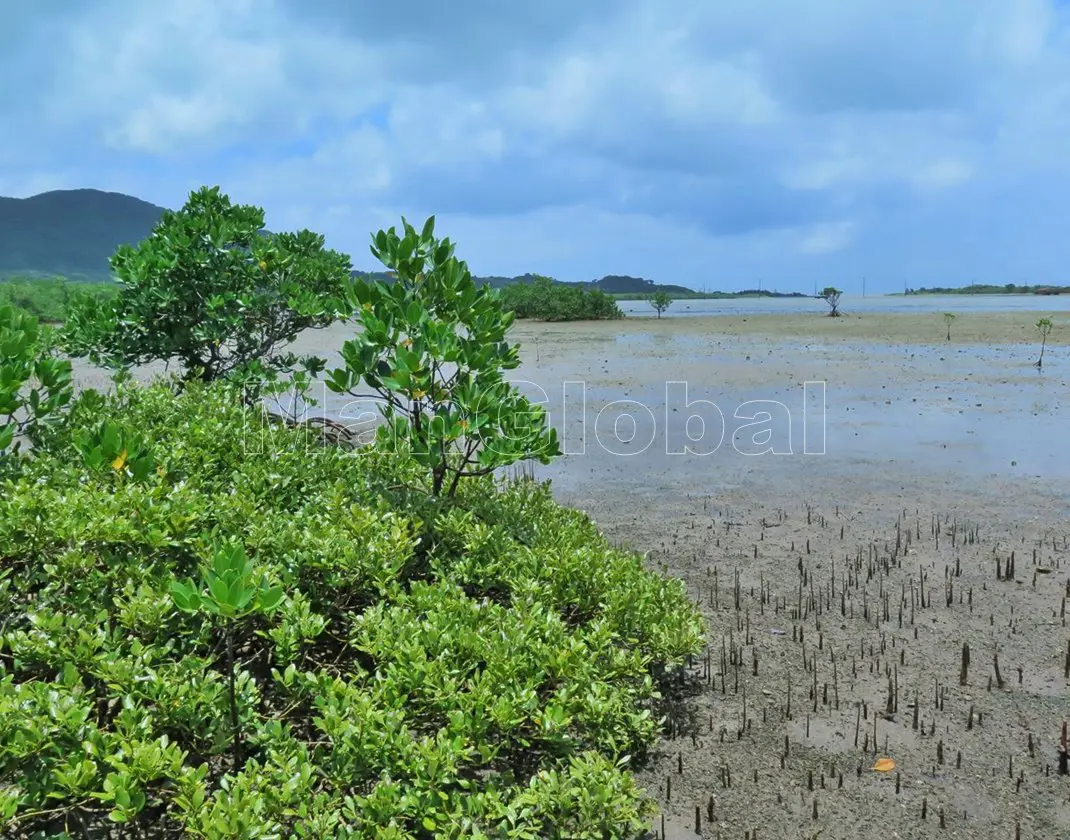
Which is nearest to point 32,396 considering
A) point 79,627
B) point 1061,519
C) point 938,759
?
point 79,627

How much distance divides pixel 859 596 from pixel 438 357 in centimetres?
385

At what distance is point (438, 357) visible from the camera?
361cm

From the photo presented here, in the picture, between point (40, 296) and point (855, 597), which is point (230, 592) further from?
point (40, 296)

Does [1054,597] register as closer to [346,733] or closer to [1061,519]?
[1061,519]

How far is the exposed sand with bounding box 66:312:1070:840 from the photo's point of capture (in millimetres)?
3326

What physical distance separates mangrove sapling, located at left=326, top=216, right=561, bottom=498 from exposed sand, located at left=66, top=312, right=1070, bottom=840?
1.65 m

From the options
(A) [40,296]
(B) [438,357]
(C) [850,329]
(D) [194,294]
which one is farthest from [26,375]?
(A) [40,296]

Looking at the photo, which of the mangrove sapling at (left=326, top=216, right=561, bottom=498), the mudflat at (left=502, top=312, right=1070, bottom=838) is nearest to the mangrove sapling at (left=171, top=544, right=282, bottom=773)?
the mangrove sapling at (left=326, top=216, right=561, bottom=498)

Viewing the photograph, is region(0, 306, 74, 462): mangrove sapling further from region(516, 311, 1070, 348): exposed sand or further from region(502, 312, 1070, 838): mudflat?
region(516, 311, 1070, 348): exposed sand

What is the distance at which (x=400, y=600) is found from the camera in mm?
2846

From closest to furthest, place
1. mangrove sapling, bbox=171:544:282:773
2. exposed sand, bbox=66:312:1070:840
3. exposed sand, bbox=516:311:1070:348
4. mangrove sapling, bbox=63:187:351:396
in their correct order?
mangrove sapling, bbox=171:544:282:773
exposed sand, bbox=66:312:1070:840
mangrove sapling, bbox=63:187:351:396
exposed sand, bbox=516:311:1070:348

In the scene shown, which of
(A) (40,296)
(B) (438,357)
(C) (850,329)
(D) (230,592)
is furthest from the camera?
(A) (40,296)

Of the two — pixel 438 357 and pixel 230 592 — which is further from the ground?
pixel 438 357

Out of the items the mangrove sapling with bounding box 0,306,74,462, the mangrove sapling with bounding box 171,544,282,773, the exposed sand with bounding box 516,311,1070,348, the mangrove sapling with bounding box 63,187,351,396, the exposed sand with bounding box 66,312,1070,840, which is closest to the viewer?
the mangrove sapling with bounding box 171,544,282,773
